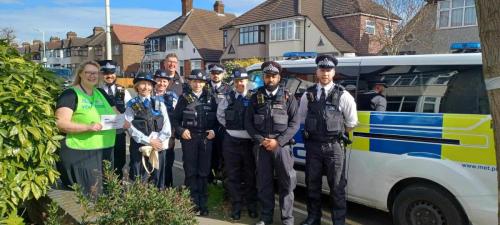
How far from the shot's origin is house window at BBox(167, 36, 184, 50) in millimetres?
45062

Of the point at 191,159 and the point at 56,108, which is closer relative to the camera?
the point at 56,108

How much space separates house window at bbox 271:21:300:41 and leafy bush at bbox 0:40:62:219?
1193 inches

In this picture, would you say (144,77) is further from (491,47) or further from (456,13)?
(456,13)

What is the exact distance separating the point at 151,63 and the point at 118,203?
4984 centimetres

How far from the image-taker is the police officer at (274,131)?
435 cm

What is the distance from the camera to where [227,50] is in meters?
39.3

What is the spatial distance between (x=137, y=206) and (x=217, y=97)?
2.65 meters

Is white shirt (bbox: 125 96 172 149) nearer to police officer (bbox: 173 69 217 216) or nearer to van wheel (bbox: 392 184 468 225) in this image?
police officer (bbox: 173 69 217 216)

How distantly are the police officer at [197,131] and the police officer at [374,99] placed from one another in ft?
5.64

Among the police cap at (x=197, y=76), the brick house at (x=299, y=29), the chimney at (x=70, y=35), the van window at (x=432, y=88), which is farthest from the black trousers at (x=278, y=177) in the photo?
the chimney at (x=70, y=35)

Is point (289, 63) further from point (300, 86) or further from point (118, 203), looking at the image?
point (118, 203)

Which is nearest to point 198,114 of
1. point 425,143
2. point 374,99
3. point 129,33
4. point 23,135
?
point 374,99

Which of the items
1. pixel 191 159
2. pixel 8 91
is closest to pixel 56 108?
pixel 8 91

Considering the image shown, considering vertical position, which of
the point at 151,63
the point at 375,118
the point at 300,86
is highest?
the point at 151,63
